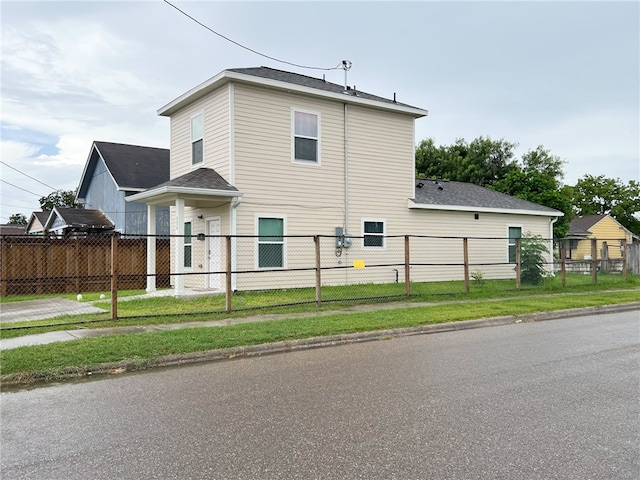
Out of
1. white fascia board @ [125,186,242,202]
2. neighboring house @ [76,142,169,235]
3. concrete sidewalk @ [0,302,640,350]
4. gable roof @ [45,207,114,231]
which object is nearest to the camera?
concrete sidewalk @ [0,302,640,350]

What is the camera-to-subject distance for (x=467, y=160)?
45812 mm

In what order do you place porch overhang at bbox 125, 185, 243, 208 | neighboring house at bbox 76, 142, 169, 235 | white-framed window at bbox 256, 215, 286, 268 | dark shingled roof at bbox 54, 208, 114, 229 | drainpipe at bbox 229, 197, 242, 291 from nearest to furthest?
1. porch overhang at bbox 125, 185, 243, 208
2. drainpipe at bbox 229, 197, 242, 291
3. white-framed window at bbox 256, 215, 286, 268
4. dark shingled roof at bbox 54, 208, 114, 229
5. neighboring house at bbox 76, 142, 169, 235

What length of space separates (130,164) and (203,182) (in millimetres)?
12088

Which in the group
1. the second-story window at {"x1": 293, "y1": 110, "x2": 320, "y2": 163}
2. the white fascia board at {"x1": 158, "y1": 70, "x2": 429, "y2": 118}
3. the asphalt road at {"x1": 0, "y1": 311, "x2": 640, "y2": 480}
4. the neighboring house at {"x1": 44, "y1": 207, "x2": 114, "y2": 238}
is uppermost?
the white fascia board at {"x1": 158, "y1": 70, "x2": 429, "y2": 118}

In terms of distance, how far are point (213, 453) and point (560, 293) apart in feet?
46.7

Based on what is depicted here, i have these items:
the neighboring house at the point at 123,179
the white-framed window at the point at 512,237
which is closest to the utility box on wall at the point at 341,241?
the white-framed window at the point at 512,237

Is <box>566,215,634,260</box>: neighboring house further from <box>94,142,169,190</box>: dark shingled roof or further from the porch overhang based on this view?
the porch overhang

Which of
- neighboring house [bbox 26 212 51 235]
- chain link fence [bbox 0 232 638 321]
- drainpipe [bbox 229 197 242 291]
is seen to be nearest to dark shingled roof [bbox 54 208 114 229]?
neighboring house [bbox 26 212 51 235]

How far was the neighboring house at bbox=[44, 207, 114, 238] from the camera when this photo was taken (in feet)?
73.0

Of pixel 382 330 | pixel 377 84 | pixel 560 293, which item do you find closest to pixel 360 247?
pixel 560 293

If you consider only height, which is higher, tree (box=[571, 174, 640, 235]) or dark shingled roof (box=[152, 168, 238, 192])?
tree (box=[571, 174, 640, 235])

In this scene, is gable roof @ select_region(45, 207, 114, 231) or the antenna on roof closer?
the antenna on roof

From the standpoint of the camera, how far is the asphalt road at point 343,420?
3.51 metres

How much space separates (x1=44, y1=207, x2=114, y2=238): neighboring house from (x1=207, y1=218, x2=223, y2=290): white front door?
28.7 feet
